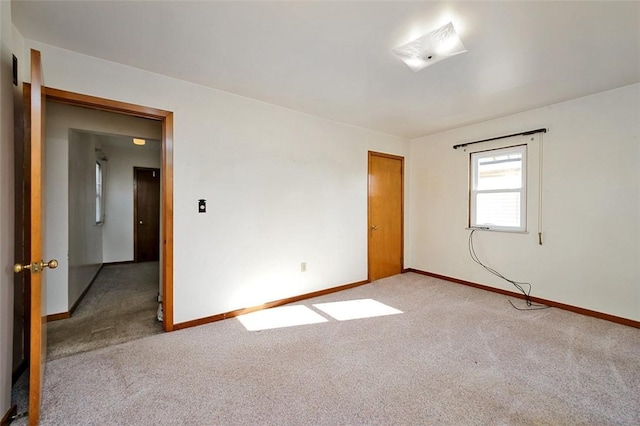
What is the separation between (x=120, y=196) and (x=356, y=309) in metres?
5.60

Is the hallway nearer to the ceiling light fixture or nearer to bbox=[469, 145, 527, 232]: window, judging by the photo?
the ceiling light fixture

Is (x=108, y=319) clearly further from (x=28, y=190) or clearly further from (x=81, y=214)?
(x=81, y=214)

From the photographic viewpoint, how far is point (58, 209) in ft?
9.53

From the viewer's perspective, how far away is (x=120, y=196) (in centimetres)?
577

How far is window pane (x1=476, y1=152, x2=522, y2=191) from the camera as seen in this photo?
3.67m

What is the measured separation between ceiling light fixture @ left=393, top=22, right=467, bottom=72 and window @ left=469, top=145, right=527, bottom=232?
7.47 feet

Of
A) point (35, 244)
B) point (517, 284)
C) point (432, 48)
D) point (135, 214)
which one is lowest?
point (517, 284)

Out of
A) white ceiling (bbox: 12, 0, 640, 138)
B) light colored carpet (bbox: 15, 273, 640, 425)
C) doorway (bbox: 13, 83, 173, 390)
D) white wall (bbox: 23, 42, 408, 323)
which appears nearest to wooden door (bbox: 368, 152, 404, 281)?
white wall (bbox: 23, 42, 408, 323)

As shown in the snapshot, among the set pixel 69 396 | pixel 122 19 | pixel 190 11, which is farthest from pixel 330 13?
pixel 69 396

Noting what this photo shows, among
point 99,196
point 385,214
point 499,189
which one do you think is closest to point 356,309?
point 385,214

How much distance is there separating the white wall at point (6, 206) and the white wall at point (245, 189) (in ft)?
2.18

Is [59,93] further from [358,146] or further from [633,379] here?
[633,379]

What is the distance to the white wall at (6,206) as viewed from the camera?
1.47 meters

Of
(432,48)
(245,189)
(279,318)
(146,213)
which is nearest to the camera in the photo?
(432,48)
